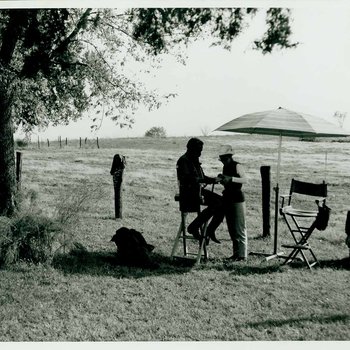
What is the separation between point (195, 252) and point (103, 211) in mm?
3563

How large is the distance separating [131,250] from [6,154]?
3136mm

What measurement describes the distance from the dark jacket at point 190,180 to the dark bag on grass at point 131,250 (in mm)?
819

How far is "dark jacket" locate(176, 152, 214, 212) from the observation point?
6.28 metres

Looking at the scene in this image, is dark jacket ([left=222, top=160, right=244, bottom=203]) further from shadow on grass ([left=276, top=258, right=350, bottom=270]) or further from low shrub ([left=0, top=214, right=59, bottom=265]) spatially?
low shrub ([left=0, top=214, right=59, bottom=265])

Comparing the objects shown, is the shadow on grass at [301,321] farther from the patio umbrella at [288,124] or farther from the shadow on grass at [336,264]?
the patio umbrella at [288,124]

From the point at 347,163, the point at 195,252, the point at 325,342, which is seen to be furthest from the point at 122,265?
the point at 347,163

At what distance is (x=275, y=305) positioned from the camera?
205 inches

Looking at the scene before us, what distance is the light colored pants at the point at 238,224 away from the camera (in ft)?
22.4

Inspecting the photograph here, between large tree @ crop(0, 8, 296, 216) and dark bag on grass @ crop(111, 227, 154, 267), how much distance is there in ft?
6.72

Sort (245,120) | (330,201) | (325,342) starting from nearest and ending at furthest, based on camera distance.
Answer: (325,342), (245,120), (330,201)

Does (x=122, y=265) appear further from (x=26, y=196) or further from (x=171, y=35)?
(x=171, y=35)

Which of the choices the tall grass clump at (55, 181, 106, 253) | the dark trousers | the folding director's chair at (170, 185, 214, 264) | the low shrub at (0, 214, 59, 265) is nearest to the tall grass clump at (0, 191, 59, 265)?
the low shrub at (0, 214, 59, 265)

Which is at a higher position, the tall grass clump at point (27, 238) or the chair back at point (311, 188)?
the chair back at point (311, 188)

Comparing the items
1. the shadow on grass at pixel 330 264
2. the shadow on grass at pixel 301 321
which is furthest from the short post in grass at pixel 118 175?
the shadow on grass at pixel 301 321
